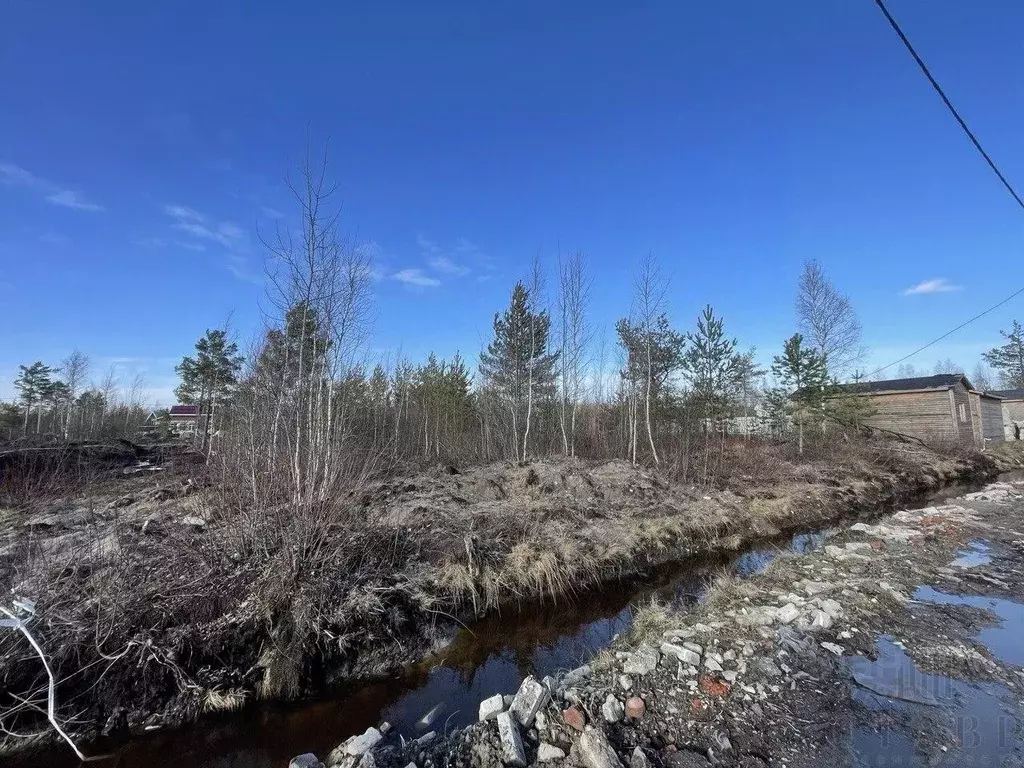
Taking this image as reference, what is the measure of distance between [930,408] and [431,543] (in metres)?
30.2

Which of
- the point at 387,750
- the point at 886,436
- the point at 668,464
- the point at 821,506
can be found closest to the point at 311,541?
the point at 387,750

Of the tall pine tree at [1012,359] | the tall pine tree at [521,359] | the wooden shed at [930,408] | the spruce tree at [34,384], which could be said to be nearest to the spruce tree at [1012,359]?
the tall pine tree at [1012,359]

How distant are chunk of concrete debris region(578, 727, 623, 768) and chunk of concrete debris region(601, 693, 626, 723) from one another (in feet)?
0.74

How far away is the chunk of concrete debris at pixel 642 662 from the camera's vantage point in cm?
407

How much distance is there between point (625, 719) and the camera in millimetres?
3521

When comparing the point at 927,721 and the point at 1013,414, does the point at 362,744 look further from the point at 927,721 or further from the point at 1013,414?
the point at 1013,414

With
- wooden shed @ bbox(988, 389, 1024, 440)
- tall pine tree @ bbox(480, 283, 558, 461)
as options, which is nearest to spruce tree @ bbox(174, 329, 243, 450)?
tall pine tree @ bbox(480, 283, 558, 461)

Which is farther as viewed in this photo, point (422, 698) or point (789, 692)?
point (422, 698)

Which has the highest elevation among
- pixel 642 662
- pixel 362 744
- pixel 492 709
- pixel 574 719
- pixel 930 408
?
pixel 930 408

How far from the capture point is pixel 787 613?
16.7 feet

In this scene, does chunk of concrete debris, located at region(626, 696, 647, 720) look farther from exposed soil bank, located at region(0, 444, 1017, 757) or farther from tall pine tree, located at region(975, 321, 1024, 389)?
tall pine tree, located at region(975, 321, 1024, 389)

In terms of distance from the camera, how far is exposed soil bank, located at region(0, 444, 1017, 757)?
A: 15.6 feet

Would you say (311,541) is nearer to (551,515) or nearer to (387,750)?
(387,750)

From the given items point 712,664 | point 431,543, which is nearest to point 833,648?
point 712,664
